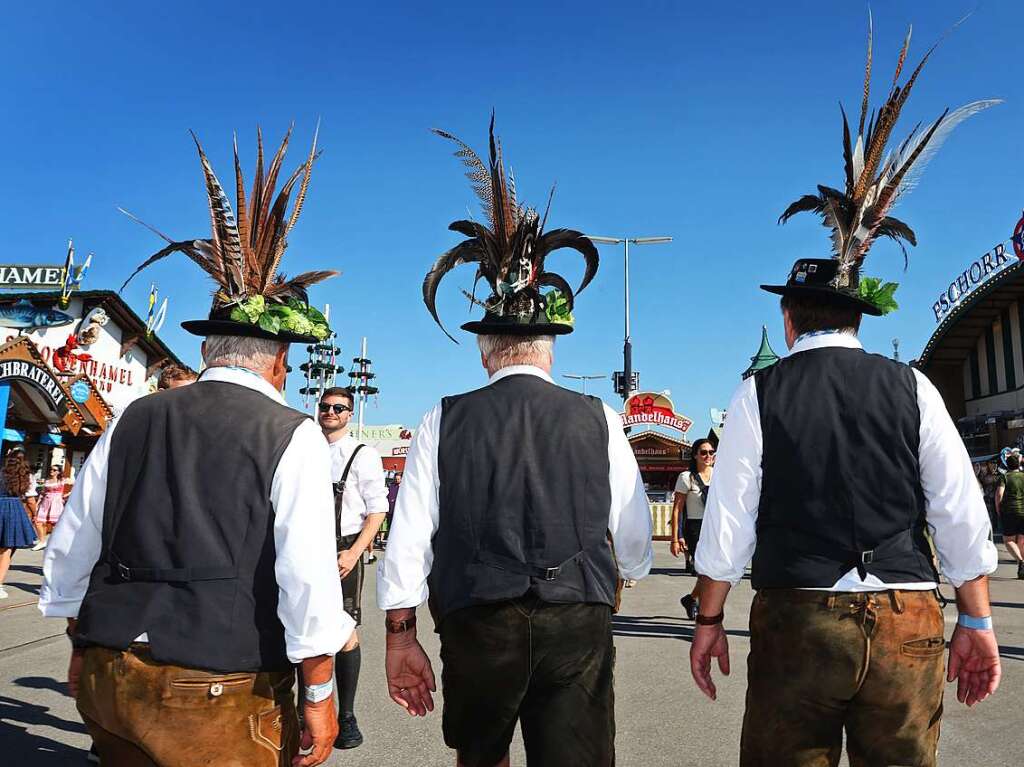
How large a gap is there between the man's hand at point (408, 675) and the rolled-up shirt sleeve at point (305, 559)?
0.45 m

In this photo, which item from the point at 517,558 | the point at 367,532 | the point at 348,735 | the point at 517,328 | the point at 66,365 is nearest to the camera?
the point at 517,558

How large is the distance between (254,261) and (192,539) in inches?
44.4

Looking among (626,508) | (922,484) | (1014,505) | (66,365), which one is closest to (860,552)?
(922,484)

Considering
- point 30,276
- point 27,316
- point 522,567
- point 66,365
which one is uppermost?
point 30,276

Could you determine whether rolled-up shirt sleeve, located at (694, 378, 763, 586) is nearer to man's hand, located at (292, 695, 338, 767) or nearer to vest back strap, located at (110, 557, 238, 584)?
man's hand, located at (292, 695, 338, 767)

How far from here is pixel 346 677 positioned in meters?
4.50

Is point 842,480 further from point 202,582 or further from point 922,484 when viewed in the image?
point 202,582

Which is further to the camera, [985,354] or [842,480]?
[985,354]

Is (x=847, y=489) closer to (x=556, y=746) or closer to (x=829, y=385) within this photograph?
(x=829, y=385)

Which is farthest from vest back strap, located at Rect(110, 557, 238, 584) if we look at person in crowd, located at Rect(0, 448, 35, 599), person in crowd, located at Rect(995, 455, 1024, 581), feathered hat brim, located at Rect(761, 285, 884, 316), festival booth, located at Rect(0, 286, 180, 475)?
festival booth, located at Rect(0, 286, 180, 475)

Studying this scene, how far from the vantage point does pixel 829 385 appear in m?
2.56

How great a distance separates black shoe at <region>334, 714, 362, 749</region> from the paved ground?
0.08 metres

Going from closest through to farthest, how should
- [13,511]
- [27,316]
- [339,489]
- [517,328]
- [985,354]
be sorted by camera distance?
[517,328] → [339,489] → [13,511] → [27,316] → [985,354]

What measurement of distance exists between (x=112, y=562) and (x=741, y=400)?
2.10 metres
